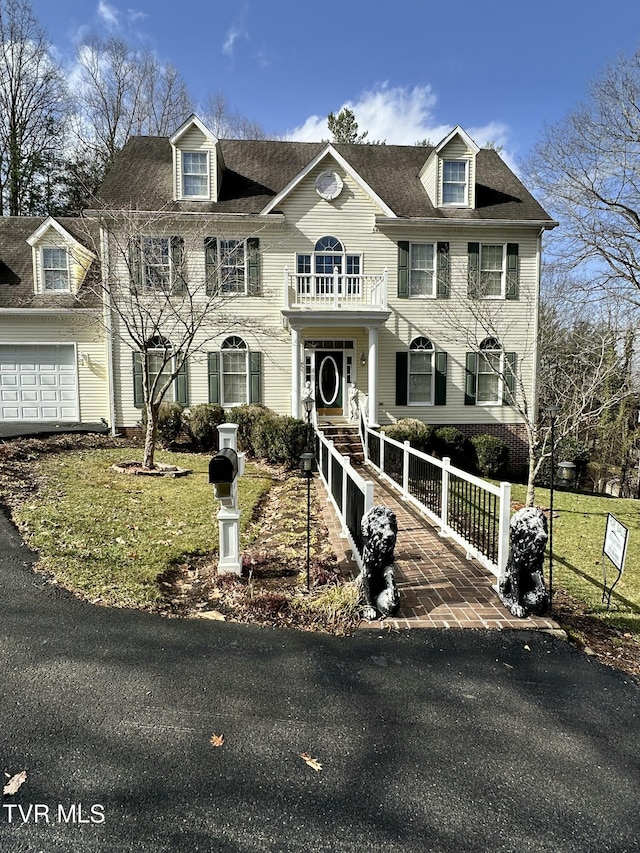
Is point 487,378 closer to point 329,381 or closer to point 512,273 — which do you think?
point 512,273

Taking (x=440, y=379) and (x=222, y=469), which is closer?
(x=222, y=469)

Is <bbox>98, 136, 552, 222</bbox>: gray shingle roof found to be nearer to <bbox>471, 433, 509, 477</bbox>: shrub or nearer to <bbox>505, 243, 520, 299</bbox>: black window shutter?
<bbox>505, 243, 520, 299</bbox>: black window shutter

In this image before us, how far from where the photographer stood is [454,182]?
51.5 feet

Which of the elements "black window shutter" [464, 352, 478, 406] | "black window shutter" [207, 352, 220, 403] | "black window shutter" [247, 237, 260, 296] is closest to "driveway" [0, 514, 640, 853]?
"black window shutter" [207, 352, 220, 403]

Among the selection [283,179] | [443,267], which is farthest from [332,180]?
[443,267]

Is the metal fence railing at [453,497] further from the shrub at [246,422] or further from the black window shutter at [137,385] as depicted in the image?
the black window shutter at [137,385]

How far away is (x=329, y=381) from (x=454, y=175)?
8.01m

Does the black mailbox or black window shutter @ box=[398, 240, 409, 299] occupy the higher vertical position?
black window shutter @ box=[398, 240, 409, 299]

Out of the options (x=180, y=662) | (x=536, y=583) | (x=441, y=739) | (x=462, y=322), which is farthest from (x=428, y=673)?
(x=462, y=322)

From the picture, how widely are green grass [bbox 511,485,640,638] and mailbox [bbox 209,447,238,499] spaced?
4230mm

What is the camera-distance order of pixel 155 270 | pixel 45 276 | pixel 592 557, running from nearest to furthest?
pixel 592 557 → pixel 155 270 → pixel 45 276

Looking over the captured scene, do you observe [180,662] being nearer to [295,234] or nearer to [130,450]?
[130,450]

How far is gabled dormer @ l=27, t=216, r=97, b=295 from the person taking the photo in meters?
14.7

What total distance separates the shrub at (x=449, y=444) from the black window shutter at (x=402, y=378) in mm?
1623
